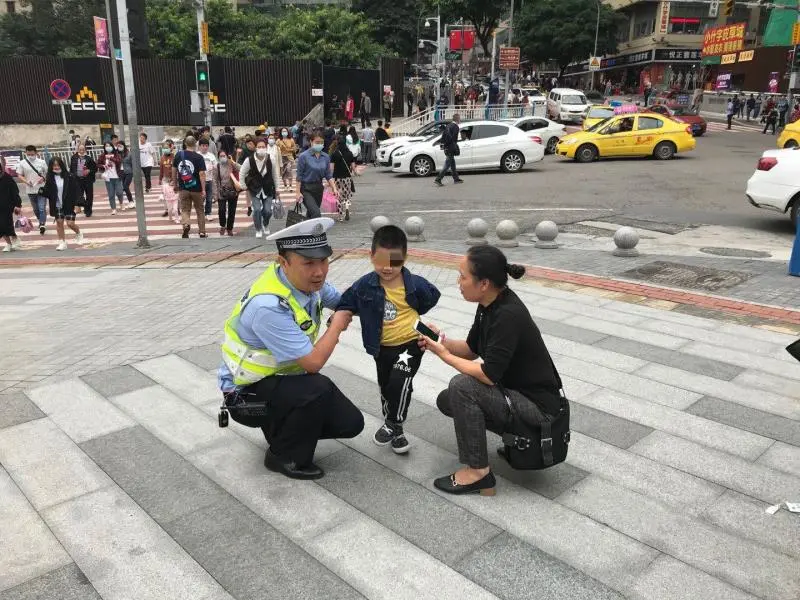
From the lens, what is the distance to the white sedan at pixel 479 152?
19984mm

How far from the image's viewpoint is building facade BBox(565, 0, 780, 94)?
5559cm

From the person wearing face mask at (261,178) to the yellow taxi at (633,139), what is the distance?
13.4 meters

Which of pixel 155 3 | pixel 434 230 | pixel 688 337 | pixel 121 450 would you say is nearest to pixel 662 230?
pixel 434 230

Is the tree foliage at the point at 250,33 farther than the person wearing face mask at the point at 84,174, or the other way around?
the tree foliage at the point at 250,33

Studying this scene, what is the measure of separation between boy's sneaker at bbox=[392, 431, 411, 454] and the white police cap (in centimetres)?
137

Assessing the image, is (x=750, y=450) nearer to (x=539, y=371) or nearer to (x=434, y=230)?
(x=539, y=371)

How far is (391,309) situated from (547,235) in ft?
21.7

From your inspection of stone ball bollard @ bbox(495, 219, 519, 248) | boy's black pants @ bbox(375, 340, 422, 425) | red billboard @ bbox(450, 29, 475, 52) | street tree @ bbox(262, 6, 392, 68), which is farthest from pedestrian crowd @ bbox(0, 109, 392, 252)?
red billboard @ bbox(450, 29, 475, 52)

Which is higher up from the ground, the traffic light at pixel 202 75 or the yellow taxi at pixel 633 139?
the traffic light at pixel 202 75

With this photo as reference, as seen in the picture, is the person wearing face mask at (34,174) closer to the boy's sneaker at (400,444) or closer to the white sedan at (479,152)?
the white sedan at (479,152)

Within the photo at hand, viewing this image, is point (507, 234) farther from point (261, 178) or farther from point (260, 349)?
point (260, 349)

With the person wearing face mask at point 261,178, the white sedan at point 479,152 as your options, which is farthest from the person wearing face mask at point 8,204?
the white sedan at point 479,152

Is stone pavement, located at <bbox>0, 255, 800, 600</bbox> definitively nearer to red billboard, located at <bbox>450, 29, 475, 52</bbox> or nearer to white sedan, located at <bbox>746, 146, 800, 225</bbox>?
white sedan, located at <bbox>746, 146, 800, 225</bbox>

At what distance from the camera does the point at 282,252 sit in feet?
11.2
